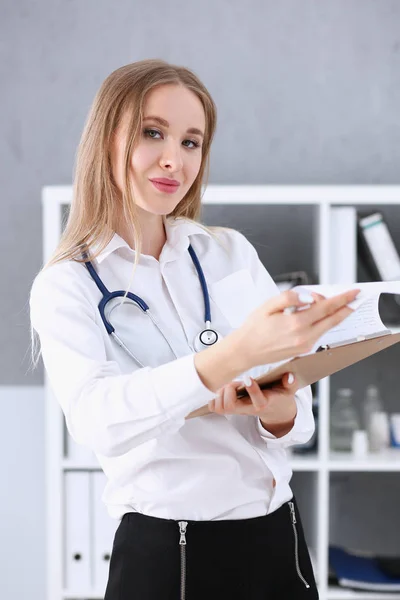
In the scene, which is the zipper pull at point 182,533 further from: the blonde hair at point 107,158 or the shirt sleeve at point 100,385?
the blonde hair at point 107,158

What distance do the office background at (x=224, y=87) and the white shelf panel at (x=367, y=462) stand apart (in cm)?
102

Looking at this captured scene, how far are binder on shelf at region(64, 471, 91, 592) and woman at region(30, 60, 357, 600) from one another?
1.12m

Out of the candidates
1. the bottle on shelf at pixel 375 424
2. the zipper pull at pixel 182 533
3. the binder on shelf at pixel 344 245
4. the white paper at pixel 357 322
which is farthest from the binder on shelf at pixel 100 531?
the white paper at pixel 357 322

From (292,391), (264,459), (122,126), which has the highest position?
(122,126)

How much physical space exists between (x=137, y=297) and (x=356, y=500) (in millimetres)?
1796

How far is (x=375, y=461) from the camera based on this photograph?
2.37 m

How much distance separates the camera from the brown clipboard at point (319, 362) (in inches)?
41.0

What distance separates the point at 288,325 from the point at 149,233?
52cm

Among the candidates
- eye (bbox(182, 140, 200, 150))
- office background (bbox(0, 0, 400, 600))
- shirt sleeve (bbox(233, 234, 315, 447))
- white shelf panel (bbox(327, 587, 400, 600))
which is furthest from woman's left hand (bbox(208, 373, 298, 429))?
office background (bbox(0, 0, 400, 600))

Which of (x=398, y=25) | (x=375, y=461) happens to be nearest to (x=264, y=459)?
(x=375, y=461)

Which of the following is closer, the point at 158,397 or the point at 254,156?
the point at 158,397

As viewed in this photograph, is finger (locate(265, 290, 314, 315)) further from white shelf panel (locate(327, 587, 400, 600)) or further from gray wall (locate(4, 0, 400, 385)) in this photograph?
gray wall (locate(4, 0, 400, 385))

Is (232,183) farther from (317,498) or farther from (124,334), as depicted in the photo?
(124,334)

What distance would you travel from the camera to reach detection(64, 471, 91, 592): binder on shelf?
236 cm
